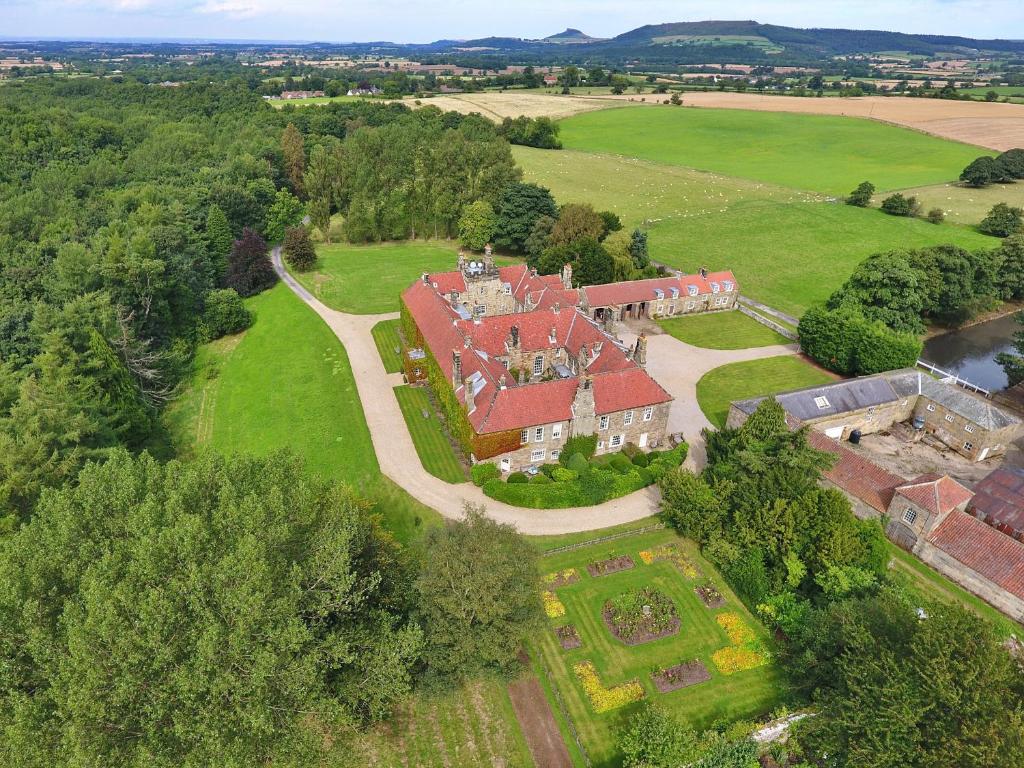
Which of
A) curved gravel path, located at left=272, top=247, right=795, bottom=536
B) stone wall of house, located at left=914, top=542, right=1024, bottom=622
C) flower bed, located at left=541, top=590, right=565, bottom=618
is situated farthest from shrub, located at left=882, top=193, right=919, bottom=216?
flower bed, located at left=541, top=590, right=565, bottom=618

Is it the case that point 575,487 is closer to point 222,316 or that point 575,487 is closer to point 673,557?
point 673,557

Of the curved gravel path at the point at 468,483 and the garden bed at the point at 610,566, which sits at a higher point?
the curved gravel path at the point at 468,483

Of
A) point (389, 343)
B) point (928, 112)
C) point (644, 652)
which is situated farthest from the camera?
point (928, 112)

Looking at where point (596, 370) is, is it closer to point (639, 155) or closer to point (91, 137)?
point (91, 137)

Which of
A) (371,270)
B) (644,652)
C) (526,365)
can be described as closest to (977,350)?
(526,365)

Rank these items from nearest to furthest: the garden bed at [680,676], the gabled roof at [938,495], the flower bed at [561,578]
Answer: the garden bed at [680,676]
the flower bed at [561,578]
the gabled roof at [938,495]

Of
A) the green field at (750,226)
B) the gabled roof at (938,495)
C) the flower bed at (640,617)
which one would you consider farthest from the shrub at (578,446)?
the green field at (750,226)

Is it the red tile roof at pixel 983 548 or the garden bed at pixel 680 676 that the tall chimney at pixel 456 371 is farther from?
the red tile roof at pixel 983 548
